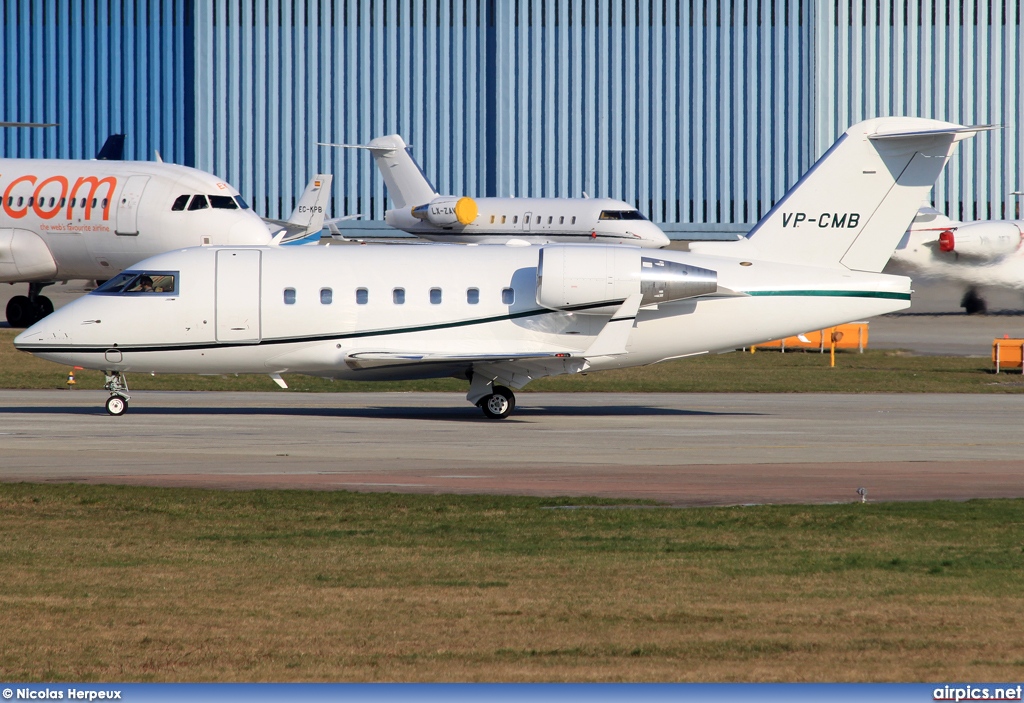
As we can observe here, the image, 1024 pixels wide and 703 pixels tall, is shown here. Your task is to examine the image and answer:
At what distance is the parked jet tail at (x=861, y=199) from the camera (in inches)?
1017

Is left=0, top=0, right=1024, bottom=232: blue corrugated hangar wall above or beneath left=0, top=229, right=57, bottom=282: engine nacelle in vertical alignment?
above

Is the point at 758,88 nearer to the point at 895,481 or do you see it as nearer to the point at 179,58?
the point at 179,58

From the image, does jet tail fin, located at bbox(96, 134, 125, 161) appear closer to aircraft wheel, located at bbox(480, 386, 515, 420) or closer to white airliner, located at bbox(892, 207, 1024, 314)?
white airliner, located at bbox(892, 207, 1024, 314)

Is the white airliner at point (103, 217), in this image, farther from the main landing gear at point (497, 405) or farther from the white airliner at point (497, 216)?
the white airliner at point (497, 216)

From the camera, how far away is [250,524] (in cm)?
1402

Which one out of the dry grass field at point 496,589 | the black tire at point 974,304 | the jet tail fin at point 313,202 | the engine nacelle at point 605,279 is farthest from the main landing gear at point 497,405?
the jet tail fin at point 313,202

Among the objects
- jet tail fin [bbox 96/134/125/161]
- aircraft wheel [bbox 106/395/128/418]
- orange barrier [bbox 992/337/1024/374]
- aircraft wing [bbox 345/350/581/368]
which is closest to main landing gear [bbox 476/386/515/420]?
aircraft wing [bbox 345/350/581/368]

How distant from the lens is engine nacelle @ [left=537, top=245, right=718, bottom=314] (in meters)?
24.7

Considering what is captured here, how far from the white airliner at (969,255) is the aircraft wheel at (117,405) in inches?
1334

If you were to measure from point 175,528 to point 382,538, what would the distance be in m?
2.21

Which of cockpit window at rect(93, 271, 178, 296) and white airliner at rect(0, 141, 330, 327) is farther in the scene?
white airliner at rect(0, 141, 330, 327)

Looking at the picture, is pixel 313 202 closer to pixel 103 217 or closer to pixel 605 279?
pixel 103 217

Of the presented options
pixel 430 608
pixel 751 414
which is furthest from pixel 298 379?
pixel 430 608

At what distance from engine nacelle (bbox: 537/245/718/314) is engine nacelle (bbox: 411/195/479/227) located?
36538 millimetres
